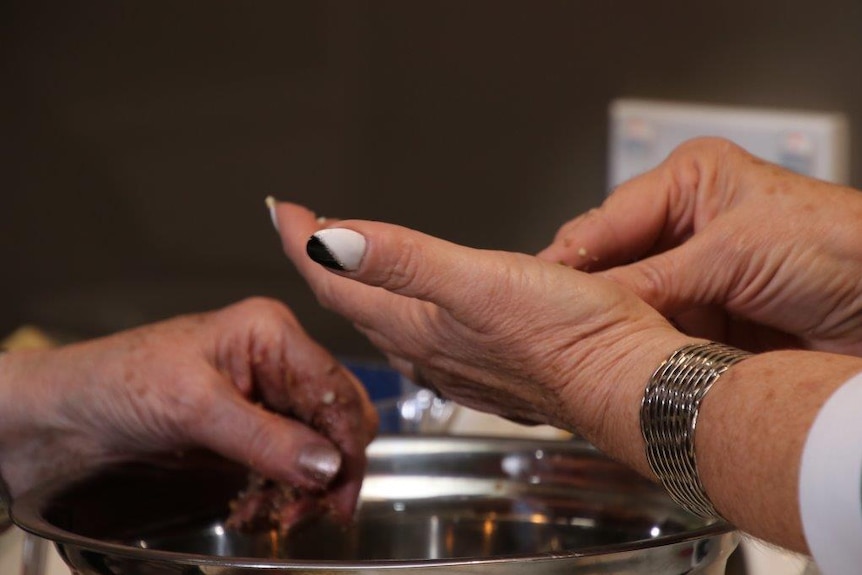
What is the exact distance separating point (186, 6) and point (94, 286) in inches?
17.2

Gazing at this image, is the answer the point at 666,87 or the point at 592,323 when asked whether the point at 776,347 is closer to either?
the point at 592,323

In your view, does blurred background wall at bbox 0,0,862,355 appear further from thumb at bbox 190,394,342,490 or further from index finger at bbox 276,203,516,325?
index finger at bbox 276,203,516,325

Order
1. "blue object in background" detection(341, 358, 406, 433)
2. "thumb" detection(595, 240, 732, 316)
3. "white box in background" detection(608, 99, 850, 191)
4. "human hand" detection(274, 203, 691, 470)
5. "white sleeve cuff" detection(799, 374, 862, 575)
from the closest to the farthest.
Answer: "white sleeve cuff" detection(799, 374, 862, 575) < "human hand" detection(274, 203, 691, 470) < "thumb" detection(595, 240, 732, 316) < "blue object in background" detection(341, 358, 406, 433) < "white box in background" detection(608, 99, 850, 191)

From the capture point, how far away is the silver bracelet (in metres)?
0.46

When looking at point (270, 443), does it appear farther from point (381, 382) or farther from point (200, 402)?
point (381, 382)

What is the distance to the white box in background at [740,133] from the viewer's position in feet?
4.96

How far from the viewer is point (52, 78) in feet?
5.49

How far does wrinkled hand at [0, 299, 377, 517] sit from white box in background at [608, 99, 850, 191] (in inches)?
34.4

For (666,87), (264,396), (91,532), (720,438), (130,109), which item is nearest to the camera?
(720,438)

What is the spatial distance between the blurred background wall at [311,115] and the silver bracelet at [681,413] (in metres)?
1.09

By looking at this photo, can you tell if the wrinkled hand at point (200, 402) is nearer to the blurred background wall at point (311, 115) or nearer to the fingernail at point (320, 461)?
the fingernail at point (320, 461)

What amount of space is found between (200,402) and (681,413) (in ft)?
1.12

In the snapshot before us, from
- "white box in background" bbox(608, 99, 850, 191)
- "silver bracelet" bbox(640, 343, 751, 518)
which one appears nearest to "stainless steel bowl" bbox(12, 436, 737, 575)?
"silver bracelet" bbox(640, 343, 751, 518)

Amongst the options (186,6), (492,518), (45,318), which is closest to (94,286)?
(45,318)
